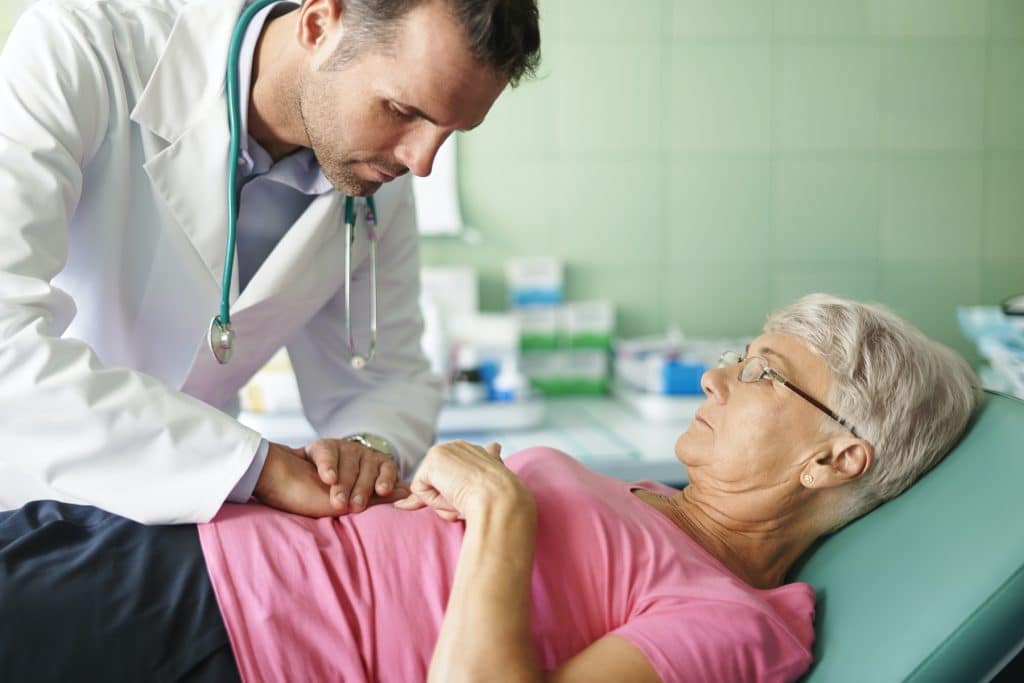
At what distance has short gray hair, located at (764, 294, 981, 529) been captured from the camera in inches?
57.7

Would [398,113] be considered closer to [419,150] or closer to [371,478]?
[419,150]

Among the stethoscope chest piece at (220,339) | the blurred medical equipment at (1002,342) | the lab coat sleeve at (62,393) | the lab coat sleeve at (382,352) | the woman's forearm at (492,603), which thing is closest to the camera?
the woman's forearm at (492,603)

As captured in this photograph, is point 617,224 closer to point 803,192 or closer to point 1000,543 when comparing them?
point 803,192

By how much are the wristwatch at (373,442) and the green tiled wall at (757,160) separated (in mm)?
1581

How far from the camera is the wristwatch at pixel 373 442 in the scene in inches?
64.5

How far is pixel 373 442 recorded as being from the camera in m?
1.66

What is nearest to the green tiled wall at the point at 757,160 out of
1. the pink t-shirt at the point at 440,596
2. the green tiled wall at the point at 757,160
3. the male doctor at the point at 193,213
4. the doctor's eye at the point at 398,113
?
the green tiled wall at the point at 757,160

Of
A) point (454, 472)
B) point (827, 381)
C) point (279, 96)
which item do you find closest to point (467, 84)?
point (279, 96)

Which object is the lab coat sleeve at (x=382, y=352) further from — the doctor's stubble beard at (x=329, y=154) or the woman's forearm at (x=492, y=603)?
the woman's forearm at (x=492, y=603)

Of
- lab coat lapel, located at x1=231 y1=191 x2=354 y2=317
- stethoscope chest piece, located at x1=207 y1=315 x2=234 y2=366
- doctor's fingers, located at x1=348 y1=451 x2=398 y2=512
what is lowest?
doctor's fingers, located at x1=348 y1=451 x2=398 y2=512

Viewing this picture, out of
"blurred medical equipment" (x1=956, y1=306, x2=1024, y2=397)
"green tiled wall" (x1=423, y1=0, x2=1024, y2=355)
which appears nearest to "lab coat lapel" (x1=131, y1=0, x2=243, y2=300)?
"green tiled wall" (x1=423, y1=0, x2=1024, y2=355)

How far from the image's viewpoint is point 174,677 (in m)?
1.23

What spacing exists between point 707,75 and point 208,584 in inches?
98.6

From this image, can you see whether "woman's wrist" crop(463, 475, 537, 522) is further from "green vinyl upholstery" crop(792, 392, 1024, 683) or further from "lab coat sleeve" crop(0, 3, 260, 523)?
"green vinyl upholstery" crop(792, 392, 1024, 683)
